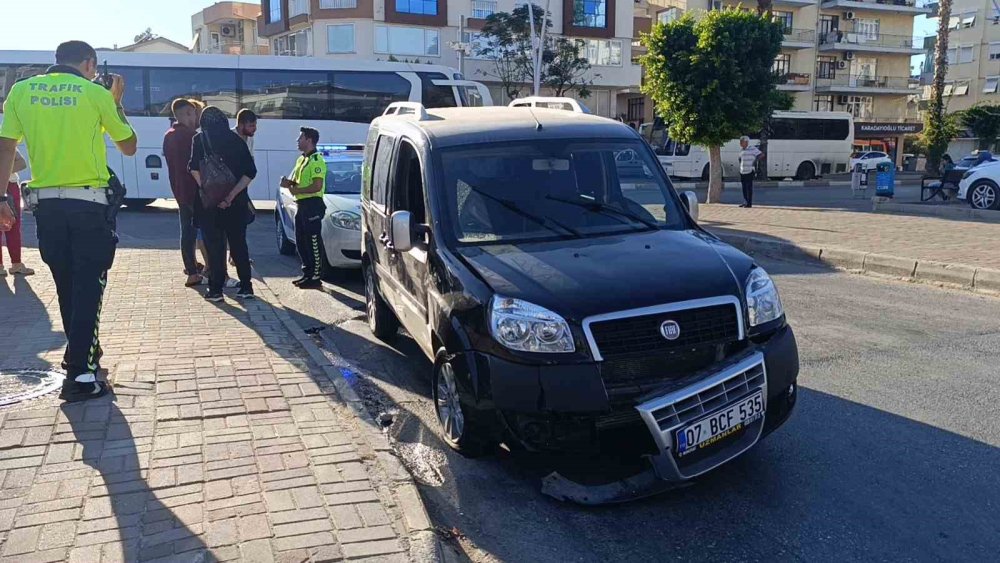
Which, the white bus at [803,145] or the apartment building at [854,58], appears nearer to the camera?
the white bus at [803,145]

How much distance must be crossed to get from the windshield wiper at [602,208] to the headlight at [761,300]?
2.77 feet

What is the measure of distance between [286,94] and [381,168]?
49.7 feet

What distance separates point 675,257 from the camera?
170 inches

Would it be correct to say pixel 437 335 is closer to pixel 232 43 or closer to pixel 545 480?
pixel 545 480

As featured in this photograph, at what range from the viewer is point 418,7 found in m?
49.0

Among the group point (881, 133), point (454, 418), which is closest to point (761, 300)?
point (454, 418)

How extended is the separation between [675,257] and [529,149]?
1331 mm

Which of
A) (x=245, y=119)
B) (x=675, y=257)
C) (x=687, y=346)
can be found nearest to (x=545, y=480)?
(x=687, y=346)

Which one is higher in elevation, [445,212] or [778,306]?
[445,212]

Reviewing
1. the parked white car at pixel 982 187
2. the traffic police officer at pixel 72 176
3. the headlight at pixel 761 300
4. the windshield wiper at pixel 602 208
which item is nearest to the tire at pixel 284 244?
the traffic police officer at pixel 72 176

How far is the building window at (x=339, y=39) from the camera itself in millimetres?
47969

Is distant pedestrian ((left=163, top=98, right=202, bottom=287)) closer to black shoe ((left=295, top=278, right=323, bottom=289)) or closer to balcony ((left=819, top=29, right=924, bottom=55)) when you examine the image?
black shoe ((left=295, top=278, right=323, bottom=289))

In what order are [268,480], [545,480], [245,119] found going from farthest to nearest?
[245,119]
[545,480]
[268,480]

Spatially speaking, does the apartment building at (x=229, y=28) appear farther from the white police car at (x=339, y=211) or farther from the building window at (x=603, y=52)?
the white police car at (x=339, y=211)
